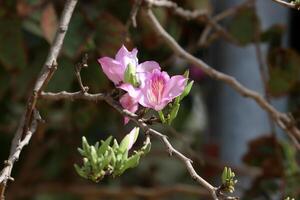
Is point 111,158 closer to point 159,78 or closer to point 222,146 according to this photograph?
point 159,78

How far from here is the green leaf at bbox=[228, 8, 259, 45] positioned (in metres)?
1.30

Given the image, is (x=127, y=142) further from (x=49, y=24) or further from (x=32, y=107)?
(x=49, y=24)

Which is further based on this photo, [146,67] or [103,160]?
[146,67]

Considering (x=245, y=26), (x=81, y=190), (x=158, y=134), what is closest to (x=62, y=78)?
(x=245, y=26)

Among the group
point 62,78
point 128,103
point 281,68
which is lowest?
point 62,78

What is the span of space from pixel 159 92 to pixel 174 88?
1 centimetres

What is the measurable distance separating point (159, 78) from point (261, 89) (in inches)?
28.8

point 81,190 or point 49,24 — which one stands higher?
point 49,24

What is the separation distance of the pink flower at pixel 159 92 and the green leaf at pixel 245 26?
570mm

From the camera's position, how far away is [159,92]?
746 mm

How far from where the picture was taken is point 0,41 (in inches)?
47.0

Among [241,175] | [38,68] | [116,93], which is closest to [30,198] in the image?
[241,175]

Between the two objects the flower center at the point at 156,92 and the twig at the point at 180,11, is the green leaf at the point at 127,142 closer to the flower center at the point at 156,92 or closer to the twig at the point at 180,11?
the flower center at the point at 156,92

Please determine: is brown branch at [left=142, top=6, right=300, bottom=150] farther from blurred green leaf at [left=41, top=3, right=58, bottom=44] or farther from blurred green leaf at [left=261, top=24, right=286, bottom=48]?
blurred green leaf at [left=261, top=24, right=286, bottom=48]
